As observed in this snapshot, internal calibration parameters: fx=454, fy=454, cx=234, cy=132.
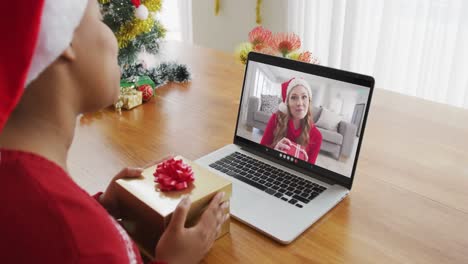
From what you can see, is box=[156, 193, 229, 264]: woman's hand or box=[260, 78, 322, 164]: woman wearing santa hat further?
box=[260, 78, 322, 164]: woman wearing santa hat

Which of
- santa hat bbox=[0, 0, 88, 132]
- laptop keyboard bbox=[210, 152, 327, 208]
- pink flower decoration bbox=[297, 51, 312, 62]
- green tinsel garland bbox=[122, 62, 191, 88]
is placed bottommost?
laptop keyboard bbox=[210, 152, 327, 208]

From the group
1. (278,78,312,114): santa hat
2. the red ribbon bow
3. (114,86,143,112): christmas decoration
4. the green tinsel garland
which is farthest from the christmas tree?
the red ribbon bow

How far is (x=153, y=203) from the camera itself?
0.75 meters

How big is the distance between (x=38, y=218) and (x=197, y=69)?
1246 mm

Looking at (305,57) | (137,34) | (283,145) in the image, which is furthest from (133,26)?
(283,145)

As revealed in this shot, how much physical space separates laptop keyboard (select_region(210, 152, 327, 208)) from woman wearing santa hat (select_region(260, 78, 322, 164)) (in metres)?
0.05

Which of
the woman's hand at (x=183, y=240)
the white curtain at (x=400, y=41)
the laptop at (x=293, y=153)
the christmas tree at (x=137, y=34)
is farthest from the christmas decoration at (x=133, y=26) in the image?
the white curtain at (x=400, y=41)

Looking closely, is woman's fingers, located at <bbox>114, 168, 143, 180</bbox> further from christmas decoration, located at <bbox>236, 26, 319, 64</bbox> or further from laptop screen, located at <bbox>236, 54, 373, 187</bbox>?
christmas decoration, located at <bbox>236, 26, 319, 64</bbox>

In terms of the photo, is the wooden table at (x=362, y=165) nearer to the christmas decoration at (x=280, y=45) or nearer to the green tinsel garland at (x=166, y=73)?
the green tinsel garland at (x=166, y=73)

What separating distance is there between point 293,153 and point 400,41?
4.92ft

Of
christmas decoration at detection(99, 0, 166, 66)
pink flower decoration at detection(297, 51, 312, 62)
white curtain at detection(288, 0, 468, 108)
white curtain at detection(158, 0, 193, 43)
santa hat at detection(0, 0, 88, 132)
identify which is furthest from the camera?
white curtain at detection(158, 0, 193, 43)

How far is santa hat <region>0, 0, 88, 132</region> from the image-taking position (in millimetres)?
469

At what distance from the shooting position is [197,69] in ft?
5.72

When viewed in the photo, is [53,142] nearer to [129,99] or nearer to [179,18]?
[129,99]
